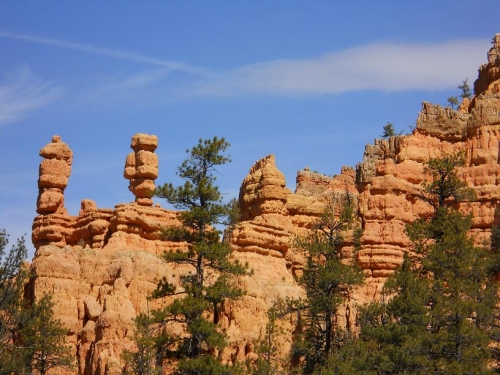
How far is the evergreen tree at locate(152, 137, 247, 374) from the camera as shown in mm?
58281

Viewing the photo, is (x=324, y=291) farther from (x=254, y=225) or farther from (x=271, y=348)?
(x=254, y=225)

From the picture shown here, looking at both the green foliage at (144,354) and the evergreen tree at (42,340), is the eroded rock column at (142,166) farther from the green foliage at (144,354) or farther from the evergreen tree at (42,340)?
the green foliage at (144,354)

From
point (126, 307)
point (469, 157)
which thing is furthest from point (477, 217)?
point (126, 307)

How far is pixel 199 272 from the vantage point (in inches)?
2347

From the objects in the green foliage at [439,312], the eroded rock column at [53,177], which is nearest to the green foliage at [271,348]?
the green foliage at [439,312]

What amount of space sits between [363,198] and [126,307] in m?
19.8

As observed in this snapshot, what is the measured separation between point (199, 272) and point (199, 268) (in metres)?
0.22

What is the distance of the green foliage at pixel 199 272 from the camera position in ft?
191

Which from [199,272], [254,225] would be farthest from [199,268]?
[254,225]

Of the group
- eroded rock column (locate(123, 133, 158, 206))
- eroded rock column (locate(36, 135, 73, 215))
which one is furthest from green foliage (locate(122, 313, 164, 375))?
eroded rock column (locate(36, 135, 73, 215))

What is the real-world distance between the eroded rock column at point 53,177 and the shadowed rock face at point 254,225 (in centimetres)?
6

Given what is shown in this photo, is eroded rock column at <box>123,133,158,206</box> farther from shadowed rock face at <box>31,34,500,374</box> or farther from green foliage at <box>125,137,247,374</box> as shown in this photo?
green foliage at <box>125,137,247,374</box>

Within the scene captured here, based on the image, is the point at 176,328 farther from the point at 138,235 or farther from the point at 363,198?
the point at 363,198

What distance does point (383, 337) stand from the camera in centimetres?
6331
